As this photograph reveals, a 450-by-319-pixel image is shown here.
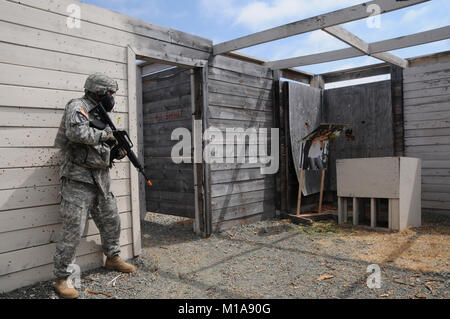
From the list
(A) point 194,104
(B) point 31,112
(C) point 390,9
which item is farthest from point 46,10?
(C) point 390,9

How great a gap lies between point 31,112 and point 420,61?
6.60 meters

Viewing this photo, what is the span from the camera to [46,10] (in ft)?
11.2

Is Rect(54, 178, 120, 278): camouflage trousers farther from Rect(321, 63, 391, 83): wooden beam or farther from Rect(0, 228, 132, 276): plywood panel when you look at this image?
Rect(321, 63, 391, 83): wooden beam

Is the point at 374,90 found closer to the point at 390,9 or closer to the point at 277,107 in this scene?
the point at 277,107

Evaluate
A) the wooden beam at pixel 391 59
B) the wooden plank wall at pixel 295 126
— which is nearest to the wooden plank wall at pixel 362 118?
the wooden beam at pixel 391 59

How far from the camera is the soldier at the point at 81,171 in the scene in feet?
10.2

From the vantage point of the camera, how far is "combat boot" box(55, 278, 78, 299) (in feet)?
10.1

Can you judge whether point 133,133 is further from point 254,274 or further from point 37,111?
point 254,274

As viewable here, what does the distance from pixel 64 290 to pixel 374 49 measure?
5.26m

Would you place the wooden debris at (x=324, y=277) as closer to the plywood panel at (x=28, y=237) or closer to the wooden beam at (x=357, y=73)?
the plywood panel at (x=28, y=237)

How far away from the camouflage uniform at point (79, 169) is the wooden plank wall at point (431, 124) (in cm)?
567

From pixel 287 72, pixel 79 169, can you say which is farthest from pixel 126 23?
pixel 287 72

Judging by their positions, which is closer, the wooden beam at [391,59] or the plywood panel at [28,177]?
the plywood panel at [28,177]

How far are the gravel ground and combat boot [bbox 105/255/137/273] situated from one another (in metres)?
0.06
